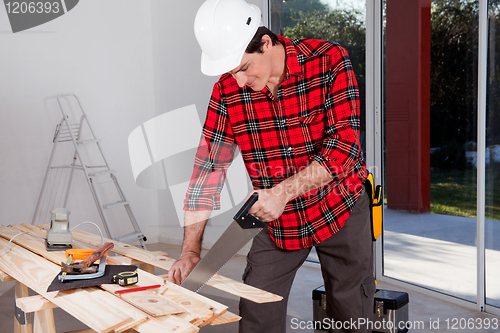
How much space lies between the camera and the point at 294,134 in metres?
1.75

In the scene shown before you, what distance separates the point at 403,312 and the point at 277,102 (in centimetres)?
182

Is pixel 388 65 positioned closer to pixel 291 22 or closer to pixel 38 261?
pixel 291 22

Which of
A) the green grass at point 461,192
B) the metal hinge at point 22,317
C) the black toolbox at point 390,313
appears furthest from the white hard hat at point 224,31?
the green grass at point 461,192

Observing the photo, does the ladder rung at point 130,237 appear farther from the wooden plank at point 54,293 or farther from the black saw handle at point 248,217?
the black saw handle at point 248,217

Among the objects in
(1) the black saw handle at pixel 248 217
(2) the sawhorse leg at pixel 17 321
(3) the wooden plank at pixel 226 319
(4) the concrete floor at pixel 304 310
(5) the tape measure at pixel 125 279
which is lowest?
(4) the concrete floor at pixel 304 310

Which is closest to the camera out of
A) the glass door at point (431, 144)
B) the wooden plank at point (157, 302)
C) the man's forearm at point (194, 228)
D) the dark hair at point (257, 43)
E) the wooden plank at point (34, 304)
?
the wooden plank at point (157, 302)

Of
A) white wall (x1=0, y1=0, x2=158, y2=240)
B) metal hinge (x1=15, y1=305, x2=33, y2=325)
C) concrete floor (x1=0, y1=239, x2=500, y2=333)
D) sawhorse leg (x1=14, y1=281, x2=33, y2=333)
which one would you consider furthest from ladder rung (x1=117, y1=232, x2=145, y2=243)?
metal hinge (x1=15, y1=305, x2=33, y2=325)

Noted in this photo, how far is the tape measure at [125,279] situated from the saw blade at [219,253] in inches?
6.6

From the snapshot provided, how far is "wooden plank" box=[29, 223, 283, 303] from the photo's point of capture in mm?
1533

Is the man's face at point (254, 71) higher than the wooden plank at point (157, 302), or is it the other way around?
the man's face at point (254, 71)

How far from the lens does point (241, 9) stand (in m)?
1.54

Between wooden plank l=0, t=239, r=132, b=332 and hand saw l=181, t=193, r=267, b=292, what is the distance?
33 cm

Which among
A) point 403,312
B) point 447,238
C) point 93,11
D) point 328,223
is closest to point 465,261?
point 447,238

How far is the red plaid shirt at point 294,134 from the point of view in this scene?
1.68 meters
